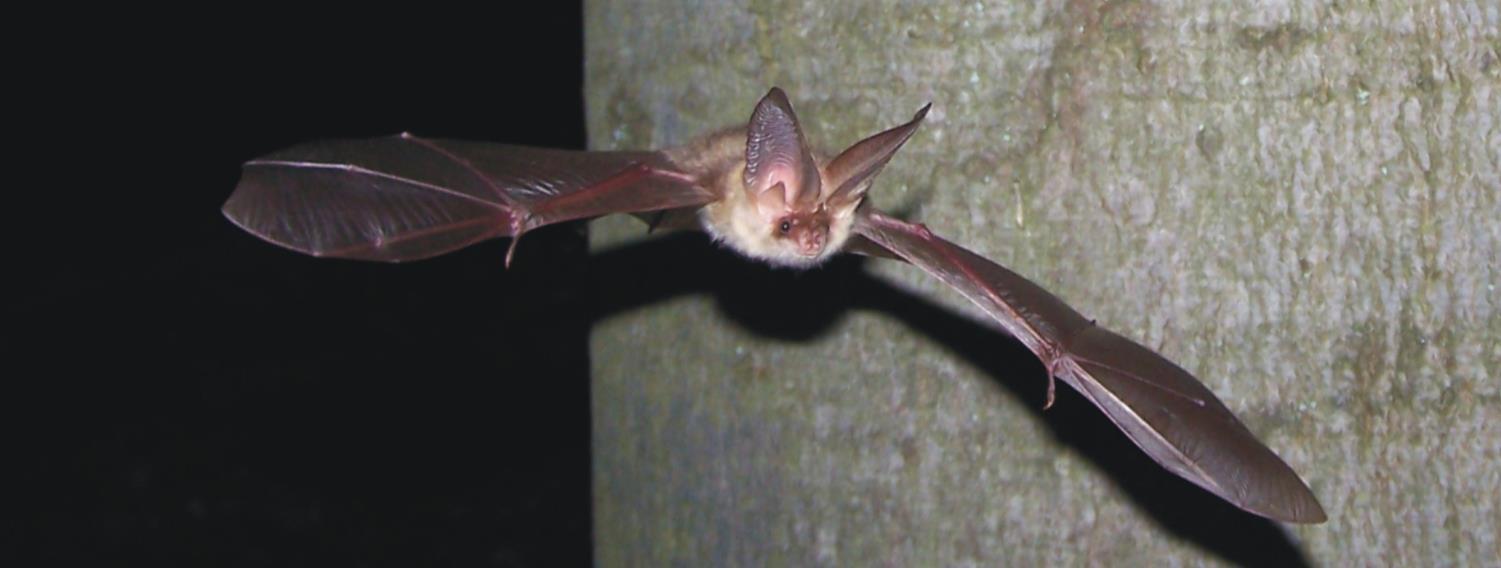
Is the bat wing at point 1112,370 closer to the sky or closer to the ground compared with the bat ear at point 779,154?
closer to the ground

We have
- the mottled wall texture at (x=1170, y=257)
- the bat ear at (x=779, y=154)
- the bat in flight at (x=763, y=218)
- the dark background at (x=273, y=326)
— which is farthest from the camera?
the dark background at (x=273, y=326)

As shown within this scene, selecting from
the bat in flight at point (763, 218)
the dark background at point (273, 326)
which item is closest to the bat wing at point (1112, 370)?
the bat in flight at point (763, 218)

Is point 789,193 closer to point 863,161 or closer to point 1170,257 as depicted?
point 863,161

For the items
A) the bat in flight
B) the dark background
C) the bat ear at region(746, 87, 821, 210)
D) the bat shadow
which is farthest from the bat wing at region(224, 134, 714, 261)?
the dark background

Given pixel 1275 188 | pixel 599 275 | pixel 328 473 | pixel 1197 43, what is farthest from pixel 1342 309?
pixel 328 473

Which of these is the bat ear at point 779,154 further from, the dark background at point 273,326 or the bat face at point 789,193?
the dark background at point 273,326

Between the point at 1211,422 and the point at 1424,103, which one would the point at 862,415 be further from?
the point at 1424,103

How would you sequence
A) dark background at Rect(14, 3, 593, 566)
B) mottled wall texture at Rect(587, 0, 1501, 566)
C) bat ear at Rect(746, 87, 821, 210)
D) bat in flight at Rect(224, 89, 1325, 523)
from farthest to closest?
dark background at Rect(14, 3, 593, 566) < mottled wall texture at Rect(587, 0, 1501, 566) < bat in flight at Rect(224, 89, 1325, 523) < bat ear at Rect(746, 87, 821, 210)

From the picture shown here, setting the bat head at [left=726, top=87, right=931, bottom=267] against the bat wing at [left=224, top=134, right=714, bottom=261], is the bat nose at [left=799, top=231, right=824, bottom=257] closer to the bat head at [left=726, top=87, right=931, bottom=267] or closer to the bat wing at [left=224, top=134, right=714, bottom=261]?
the bat head at [left=726, top=87, right=931, bottom=267]
